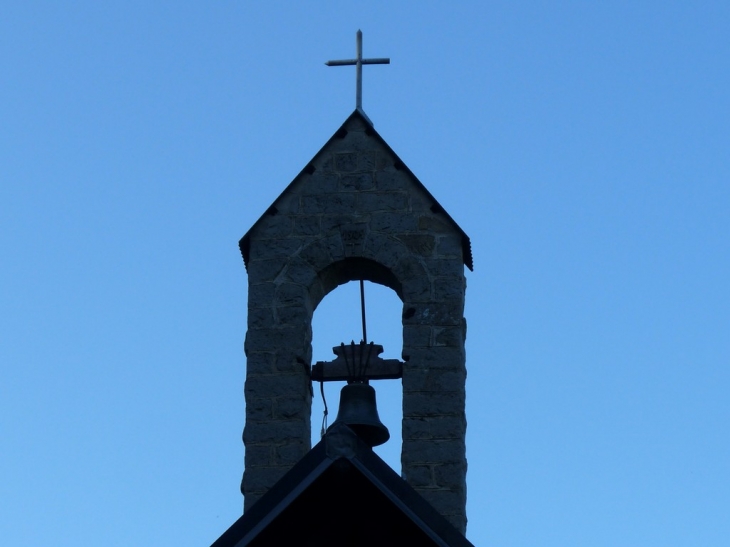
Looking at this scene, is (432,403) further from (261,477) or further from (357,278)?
(357,278)

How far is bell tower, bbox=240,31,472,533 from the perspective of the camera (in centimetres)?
978

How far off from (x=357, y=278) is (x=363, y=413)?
1501mm

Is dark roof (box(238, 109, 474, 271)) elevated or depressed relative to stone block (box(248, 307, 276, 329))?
elevated

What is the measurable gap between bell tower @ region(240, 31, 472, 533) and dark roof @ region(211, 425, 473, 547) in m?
2.82

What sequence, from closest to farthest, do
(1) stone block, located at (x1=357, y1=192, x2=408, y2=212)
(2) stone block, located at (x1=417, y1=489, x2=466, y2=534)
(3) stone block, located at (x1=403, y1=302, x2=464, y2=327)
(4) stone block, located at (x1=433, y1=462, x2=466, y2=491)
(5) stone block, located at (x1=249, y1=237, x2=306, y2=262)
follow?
(2) stone block, located at (x1=417, y1=489, x2=466, y2=534) → (4) stone block, located at (x1=433, y1=462, x2=466, y2=491) → (3) stone block, located at (x1=403, y1=302, x2=464, y2=327) → (5) stone block, located at (x1=249, y1=237, x2=306, y2=262) → (1) stone block, located at (x1=357, y1=192, x2=408, y2=212)

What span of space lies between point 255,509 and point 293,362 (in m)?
3.50

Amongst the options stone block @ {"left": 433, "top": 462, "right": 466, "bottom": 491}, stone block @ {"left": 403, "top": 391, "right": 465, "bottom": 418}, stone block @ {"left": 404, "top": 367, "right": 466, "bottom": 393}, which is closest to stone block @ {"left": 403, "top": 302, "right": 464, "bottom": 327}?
stone block @ {"left": 404, "top": 367, "right": 466, "bottom": 393}

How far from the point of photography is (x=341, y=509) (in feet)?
22.2

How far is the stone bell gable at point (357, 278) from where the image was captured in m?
9.78

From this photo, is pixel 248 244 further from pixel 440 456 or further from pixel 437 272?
pixel 440 456

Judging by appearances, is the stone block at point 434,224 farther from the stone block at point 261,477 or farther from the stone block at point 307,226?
the stone block at point 261,477

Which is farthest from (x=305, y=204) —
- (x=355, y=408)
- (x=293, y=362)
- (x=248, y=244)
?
(x=355, y=408)

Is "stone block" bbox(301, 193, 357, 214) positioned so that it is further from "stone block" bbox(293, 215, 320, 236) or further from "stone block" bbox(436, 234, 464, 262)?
"stone block" bbox(436, 234, 464, 262)

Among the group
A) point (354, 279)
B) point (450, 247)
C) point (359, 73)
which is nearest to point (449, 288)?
point (450, 247)
